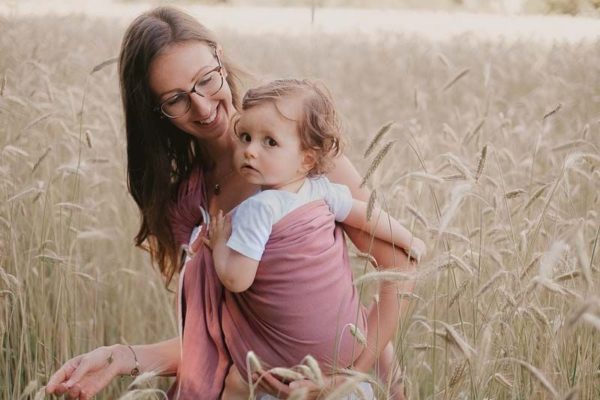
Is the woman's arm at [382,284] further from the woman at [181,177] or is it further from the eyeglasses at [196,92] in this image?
the eyeglasses at [196,92]

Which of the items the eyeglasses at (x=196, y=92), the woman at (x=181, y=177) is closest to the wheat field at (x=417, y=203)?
the woman at (x=181, y=177)

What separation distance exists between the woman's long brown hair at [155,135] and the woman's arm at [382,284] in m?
0.49

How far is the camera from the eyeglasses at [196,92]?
7.47 ft

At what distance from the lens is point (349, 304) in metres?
2.02

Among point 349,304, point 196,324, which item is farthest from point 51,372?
point 349,304

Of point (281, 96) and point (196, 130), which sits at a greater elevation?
point (281, 96)

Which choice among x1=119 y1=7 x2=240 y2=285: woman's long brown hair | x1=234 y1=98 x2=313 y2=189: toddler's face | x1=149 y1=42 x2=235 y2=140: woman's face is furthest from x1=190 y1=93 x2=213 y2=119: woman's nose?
x1=234 y1=98 x2=313 y2=189: toddler's face

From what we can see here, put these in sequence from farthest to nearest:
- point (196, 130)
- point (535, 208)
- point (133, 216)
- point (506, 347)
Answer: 1. point (133, 216)
2. point (535, 208)
3. point (196, 130)
4. point (506, 347)

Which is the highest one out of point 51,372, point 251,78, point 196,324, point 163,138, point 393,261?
point 251,78

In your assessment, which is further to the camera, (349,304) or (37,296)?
(37,296)

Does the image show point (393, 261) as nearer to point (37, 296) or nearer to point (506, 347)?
point (506, 347)

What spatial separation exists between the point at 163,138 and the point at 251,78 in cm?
34

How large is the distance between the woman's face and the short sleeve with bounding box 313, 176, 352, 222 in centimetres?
43

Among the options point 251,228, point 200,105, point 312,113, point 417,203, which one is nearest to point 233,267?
point 251,228
